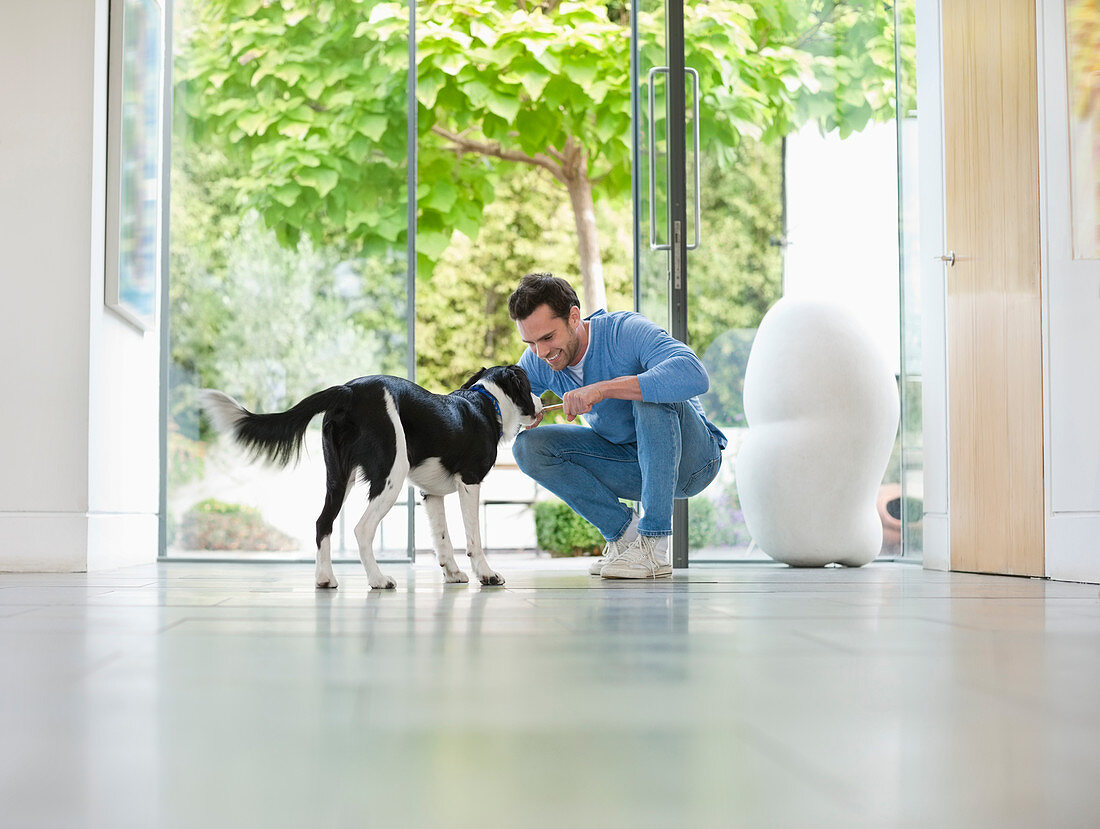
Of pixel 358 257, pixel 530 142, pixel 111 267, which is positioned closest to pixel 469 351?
pixel 530 142

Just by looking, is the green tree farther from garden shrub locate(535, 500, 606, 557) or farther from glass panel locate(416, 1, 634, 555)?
garden shrub locate(535, 500, 606, 557)

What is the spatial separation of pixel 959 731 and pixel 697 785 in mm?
277

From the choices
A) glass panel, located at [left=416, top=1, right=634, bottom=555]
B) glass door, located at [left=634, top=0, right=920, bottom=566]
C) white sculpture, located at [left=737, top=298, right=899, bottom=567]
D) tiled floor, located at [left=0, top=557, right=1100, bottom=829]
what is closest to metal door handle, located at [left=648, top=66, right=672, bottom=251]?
glass door, located at [left=634, top=0, right=920, bottom=566]

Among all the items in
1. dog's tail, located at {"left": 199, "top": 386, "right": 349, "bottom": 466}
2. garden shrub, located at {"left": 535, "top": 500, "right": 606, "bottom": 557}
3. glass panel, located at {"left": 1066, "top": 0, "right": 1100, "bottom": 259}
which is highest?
glass panel, located at {"left": 1066, "top": 0, "right": 1100, "bottom": 259}

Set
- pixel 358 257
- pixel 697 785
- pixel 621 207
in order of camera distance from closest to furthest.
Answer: pixel 697 785 < pixel 358 257 < pixel 621 207

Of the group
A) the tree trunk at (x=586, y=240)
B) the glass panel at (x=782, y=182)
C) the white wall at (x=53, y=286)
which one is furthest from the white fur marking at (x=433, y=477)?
the tree trunk at (x=586, y=240)

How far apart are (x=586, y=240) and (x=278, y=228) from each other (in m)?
4.50

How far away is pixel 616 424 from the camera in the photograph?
10.1 ft

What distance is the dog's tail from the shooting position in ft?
7.50

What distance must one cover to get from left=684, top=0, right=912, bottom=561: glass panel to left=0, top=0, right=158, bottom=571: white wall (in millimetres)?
2266

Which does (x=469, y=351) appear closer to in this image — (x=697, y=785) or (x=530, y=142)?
(x=530, y=142)

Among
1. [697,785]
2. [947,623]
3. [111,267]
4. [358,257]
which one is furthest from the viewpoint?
[358,257]

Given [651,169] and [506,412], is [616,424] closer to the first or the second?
[506,412]

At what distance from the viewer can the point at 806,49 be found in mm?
4477
